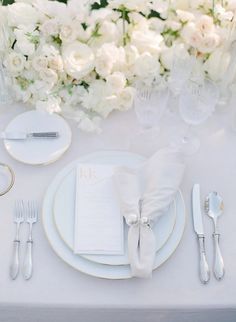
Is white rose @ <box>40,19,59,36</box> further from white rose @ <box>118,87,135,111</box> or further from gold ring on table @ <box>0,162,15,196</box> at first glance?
gold ring on table @ <box>0,162,15,196</box>

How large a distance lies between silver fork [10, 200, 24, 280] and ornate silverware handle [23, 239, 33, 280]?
0.02 meters

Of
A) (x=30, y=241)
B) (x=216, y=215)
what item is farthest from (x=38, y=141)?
(x=216, y=215)

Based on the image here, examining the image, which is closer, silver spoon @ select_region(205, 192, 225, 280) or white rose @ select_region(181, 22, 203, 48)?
silver spoon @ select_region(205, 192, 225, 280)

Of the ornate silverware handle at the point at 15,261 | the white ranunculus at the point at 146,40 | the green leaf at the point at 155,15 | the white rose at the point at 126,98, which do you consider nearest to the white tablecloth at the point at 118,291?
the ornate silverware handle at the point at 15,261

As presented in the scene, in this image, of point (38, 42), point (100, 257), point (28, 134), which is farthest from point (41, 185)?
point (38, 42)

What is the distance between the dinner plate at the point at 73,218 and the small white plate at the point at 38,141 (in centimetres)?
8

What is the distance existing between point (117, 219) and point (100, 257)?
0.10m

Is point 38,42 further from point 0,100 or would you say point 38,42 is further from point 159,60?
point 159,60

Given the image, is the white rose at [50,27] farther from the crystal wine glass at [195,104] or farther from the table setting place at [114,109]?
the crystal wine glass at [195,104]

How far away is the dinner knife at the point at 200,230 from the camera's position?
3.01ft

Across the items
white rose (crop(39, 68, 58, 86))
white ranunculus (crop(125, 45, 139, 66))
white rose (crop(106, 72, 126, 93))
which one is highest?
white ranunculus (crop(125, 45, 139, 66))

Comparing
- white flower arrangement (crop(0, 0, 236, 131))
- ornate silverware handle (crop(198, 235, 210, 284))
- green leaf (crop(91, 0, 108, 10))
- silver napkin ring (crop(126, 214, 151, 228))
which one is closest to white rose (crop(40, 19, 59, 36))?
white flower arrangement (crop(0, 0, 236, 131))

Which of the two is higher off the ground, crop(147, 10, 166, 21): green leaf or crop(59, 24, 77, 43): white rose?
crop(147, 10, 166, 21): green leaf

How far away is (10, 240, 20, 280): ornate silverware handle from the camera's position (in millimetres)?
897
